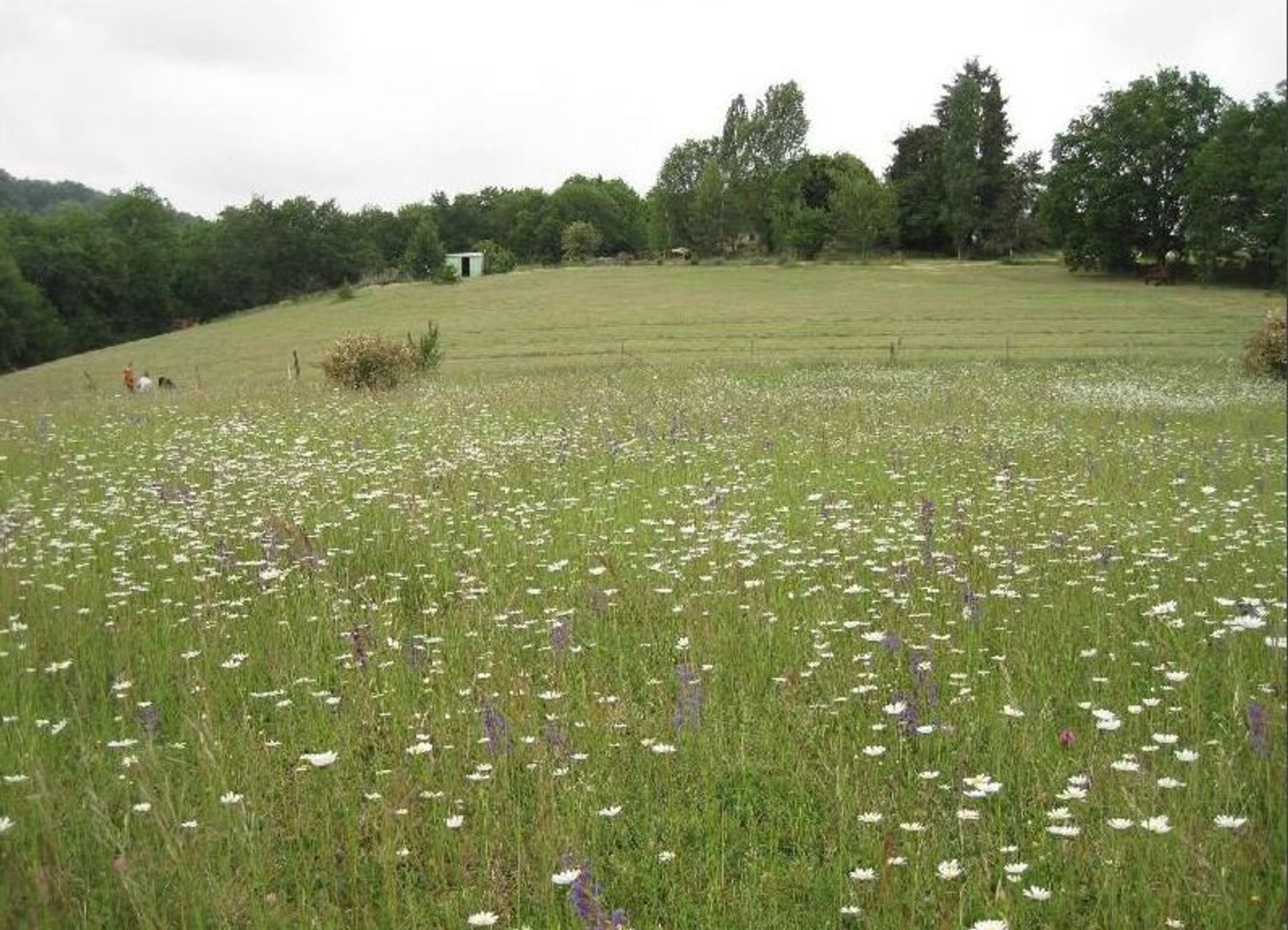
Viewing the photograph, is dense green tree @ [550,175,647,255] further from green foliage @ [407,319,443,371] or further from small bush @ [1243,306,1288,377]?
small bush @ [1243,306,1288,377]

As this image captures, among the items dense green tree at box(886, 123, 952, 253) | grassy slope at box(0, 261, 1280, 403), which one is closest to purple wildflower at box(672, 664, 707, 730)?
grassy slope at box(0, 261, 1280, 403)

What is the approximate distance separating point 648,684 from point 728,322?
5140cm

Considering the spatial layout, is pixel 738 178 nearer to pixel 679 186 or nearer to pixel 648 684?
pixel 679 186

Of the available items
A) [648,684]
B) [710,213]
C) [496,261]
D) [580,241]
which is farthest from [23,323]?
[648,684]

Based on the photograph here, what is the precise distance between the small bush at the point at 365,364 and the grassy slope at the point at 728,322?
6687 mm

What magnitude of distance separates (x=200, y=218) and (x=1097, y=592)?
566 ft

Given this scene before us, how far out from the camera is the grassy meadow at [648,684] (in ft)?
11.8

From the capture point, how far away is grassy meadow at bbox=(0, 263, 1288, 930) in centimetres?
360

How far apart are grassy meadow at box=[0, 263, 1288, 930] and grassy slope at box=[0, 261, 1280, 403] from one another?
65.8 ft

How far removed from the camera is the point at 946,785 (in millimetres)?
4133

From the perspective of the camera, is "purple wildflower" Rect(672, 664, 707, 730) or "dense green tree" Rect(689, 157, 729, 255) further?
"dense green tree" Rect(689, 157, 729, 255)

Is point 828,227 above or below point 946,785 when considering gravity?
above

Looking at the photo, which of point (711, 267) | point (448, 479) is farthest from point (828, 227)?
point (448, 479)

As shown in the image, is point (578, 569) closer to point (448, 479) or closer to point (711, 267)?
point (448, 479)
